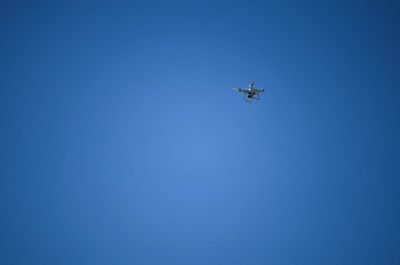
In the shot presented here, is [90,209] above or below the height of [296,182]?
below

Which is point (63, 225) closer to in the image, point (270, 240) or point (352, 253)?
point (270, 240)

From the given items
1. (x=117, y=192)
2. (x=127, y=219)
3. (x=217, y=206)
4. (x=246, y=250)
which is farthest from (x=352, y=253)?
(x=117, y=192)

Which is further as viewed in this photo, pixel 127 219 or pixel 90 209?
pixel 127 219

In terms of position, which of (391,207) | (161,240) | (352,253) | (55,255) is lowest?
(55,255)

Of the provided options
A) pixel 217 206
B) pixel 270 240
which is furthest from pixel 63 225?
pixel 270 240

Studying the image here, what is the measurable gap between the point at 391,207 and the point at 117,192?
→ 40.7ft

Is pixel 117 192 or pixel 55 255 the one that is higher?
pixel 117 192

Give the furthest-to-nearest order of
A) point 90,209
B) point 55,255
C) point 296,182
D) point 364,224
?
point 296,182
point 364,224
point 90,209
point 55,255

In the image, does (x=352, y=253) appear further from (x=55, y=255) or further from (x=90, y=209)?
(x=55, y=255)

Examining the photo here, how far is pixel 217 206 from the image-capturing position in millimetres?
10680

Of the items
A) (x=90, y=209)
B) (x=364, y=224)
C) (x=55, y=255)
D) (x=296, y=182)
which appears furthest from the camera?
(x=296, y=182)

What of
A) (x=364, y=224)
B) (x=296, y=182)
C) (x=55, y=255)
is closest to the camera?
(x=55, y=255)

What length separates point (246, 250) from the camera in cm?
953

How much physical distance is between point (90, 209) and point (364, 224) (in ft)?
39.2
